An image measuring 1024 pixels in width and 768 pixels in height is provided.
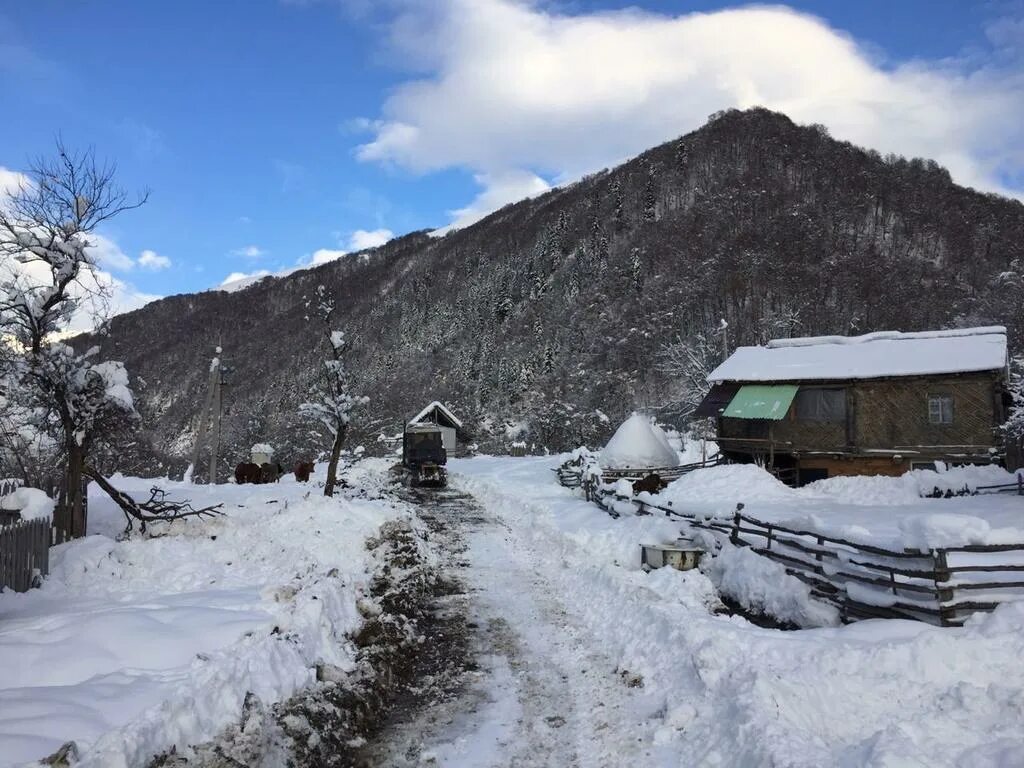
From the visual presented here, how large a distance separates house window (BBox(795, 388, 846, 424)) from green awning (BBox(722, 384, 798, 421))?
0.57 m

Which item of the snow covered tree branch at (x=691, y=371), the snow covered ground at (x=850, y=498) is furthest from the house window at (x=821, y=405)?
the snow covered tree branch at (x=691, y=371)

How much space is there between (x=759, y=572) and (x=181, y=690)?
942cm

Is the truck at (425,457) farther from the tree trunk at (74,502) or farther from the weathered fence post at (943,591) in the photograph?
the weathered fence post at (943,591)

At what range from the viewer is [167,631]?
787 cm

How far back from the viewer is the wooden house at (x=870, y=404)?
24750 millimetres

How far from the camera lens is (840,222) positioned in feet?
394

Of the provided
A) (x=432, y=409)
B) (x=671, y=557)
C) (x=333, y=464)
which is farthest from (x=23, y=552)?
(x=432, y=409)

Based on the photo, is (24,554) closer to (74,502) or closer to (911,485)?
(74,502)

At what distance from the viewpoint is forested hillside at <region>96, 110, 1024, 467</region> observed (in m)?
79.6

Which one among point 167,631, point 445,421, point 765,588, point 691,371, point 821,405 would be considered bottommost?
point 765,588

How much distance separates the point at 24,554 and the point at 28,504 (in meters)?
0.94

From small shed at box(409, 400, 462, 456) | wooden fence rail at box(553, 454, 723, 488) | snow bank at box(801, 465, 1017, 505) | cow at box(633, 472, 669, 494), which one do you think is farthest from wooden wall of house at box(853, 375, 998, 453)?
small shed at box(409, 400, 462, 456)

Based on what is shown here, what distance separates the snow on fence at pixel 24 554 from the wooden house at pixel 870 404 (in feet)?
82.7

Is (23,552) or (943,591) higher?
(23,552)
